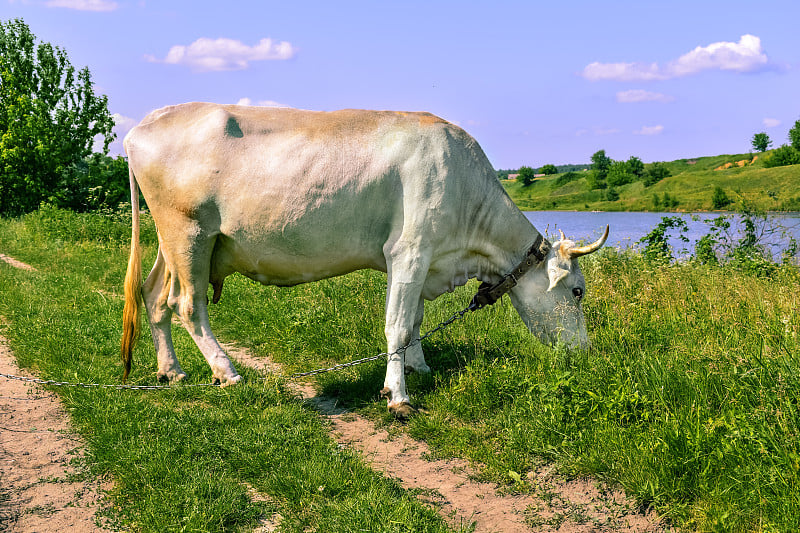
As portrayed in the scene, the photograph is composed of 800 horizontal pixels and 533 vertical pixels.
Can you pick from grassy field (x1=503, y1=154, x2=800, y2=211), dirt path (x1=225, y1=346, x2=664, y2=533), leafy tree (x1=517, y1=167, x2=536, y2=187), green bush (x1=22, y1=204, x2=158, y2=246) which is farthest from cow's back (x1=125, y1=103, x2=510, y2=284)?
leafy tree (x1=517, y1=167, x2=536, y2=187)

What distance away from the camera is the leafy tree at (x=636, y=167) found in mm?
79250

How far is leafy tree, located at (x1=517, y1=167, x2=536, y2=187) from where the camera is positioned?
295 feet

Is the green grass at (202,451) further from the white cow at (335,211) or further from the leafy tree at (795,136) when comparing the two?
the leafy tree at (795,136)

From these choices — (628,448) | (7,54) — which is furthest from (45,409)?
(7,54)

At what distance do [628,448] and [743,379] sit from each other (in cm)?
103

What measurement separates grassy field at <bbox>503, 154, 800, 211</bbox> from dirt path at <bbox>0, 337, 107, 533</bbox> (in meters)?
27.9

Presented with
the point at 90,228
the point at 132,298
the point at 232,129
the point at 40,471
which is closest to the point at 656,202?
the point at 90,228

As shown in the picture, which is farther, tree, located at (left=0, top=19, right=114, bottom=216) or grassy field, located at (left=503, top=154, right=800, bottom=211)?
grassy field, located at (left=503, top=154, right=800, bottom=211)

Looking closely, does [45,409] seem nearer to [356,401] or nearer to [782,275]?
[356,401]

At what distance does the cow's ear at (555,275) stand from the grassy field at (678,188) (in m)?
26.3

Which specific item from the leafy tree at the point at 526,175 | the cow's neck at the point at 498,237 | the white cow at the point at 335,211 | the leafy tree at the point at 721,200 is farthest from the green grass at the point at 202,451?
the leafy tree at the point at 526,175

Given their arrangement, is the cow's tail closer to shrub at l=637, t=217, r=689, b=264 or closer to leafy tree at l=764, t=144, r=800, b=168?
shrub at l=637, t=217, r=689, b=264

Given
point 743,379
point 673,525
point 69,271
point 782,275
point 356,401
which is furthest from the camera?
point 69,271

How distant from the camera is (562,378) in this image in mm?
4902
